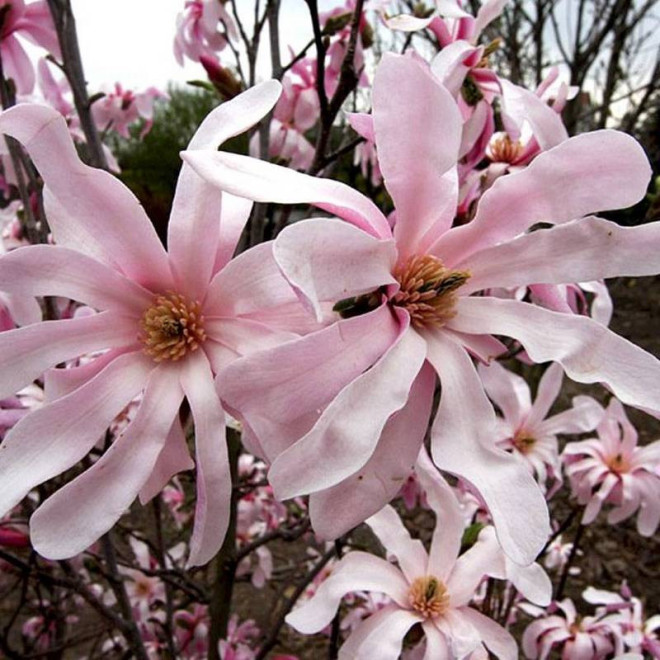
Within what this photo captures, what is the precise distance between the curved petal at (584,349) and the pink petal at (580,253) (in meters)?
0.03

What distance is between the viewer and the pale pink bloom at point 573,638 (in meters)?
1.22

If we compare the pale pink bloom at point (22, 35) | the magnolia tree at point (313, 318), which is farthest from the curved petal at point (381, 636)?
the pale pink bloom at point (22, 35)

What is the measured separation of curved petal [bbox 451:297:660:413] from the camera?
46 cm

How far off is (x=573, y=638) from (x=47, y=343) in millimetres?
1157

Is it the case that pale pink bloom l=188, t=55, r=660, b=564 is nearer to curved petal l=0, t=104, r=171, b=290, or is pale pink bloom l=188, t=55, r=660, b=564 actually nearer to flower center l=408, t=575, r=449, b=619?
curved petal l=0, t=104, r=171, b=290

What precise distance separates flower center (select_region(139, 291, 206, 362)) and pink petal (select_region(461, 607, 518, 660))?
1.75 ft

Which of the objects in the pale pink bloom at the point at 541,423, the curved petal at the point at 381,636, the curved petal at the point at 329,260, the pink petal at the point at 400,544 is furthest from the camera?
the pale pink bloom at the point at 541,423

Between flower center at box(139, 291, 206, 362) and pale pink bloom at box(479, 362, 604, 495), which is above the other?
flower center at box(139, 291, 206, 362)

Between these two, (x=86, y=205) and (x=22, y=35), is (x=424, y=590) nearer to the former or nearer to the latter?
(x=86, y=205)

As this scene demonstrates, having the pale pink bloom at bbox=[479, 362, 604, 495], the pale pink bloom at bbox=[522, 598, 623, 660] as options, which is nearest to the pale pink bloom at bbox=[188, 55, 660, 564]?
the pale pink bloom at bbox=[479, 362, 604, 495]

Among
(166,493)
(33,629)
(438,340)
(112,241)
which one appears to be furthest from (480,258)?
(33,629)

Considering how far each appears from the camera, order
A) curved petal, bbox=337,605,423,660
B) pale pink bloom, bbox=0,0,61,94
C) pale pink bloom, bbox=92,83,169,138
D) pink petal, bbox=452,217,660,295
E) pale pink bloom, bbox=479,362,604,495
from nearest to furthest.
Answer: pink petal, bbox=452,217,660,295
curved petal, bbox=337,605,423,660
pale pink bloom, bbox=0,0,61,94
pale pink bloom, bbox=479,362,604,495
pale pink bloom, bbox=92,83,169,138

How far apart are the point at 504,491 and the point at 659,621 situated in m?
1.11

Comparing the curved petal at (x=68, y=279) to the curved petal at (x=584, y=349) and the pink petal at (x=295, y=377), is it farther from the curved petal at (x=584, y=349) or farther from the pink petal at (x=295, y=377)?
the curved petal at (x=584, y=349)
